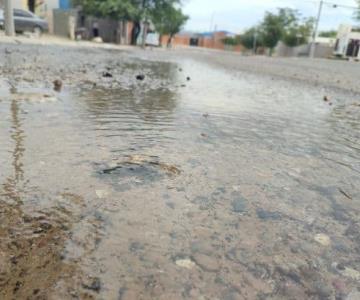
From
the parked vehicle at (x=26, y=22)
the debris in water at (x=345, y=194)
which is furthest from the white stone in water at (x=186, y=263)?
the parked vehicle at (x=26, y=22)

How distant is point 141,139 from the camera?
321 centimetres

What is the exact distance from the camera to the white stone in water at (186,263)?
151 cm

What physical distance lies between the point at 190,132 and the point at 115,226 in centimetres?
198

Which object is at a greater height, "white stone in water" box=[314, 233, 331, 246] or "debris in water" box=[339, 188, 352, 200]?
"debris in water" box=[339, 188, 352, 200]

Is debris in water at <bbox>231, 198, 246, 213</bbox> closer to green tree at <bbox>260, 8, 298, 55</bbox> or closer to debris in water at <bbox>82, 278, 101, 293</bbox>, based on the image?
debris in water at <bbox>82, 278, 101, 293</bbox>

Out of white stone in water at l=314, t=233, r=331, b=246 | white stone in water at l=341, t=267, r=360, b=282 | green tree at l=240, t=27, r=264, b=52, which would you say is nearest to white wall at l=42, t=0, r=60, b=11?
green tree at l=240, t=27, r=264, b=52

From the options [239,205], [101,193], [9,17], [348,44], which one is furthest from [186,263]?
[348,44]

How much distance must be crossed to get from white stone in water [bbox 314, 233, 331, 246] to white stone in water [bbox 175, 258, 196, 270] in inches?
25.7

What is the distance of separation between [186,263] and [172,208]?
1.62 ft

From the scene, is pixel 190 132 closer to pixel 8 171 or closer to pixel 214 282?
pixel 8 171

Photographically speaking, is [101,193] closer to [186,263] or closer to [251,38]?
[186,263]

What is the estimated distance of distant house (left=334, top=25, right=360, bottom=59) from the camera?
1645 inches

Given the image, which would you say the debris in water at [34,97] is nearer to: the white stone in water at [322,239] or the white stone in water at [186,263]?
the white stone in water at [186,263]

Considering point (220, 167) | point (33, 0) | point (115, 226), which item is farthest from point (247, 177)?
point (33, 0)
